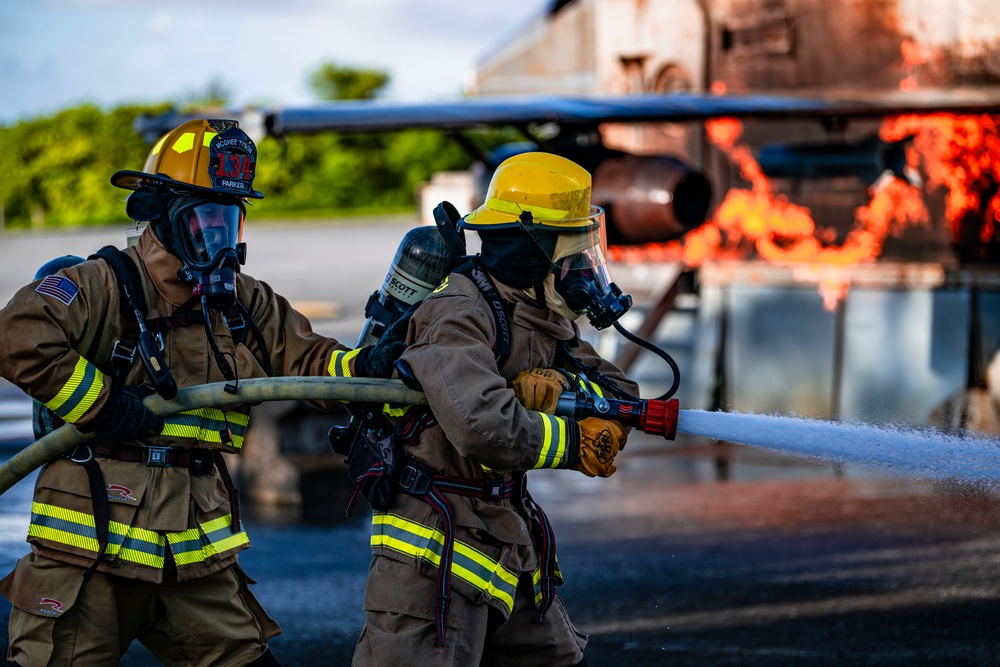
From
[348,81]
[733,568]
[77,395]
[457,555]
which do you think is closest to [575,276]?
[457,555]

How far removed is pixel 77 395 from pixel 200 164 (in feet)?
2.42

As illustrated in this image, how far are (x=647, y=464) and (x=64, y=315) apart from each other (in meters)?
6.56

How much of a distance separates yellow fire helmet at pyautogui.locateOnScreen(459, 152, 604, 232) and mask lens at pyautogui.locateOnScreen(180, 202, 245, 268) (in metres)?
0.70

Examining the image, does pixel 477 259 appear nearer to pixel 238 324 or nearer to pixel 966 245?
pixel 238 324

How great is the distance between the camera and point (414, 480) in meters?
3.17

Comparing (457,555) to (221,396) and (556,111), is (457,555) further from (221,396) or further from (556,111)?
(556,111)

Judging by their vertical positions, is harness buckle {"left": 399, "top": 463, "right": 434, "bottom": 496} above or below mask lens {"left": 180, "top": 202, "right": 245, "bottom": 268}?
below

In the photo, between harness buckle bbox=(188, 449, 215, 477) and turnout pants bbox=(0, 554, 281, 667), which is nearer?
turnout pants bbox=(0, 554, 281, 667)

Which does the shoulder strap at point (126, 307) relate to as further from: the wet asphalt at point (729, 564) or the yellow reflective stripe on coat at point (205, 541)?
the wet asphalt at point (729, 564)

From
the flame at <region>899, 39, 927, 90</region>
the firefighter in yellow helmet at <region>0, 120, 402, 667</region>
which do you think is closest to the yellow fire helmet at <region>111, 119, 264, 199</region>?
the firefighter in yellow helmet at <region>0, 120, 402, 667</region>

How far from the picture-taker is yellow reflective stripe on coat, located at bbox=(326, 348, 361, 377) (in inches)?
144

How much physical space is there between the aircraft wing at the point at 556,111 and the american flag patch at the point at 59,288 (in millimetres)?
6093

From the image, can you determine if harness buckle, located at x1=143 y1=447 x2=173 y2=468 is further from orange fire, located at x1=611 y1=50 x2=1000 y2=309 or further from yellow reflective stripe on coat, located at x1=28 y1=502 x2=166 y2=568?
orange fire, located at x1=611 y1=50 x2=1000 y2=309

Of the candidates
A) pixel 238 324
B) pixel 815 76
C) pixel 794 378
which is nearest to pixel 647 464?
pixel 794 378
